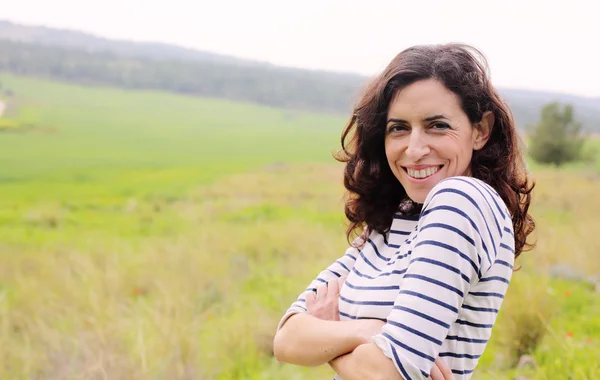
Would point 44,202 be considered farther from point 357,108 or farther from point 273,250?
point 357,108

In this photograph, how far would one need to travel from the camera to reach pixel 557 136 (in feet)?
78.0

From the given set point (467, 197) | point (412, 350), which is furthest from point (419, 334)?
point (467, 197)

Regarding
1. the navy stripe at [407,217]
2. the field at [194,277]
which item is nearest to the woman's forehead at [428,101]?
the navy stripe at [407,217]

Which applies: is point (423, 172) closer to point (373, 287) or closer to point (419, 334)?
point (373, 287)

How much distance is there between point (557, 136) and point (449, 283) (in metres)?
25.1

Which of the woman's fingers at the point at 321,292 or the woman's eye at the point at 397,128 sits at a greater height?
the woman's eye at the point at 397,128

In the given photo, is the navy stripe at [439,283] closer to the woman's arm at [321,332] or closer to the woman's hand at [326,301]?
the woman's arm at [321,332]

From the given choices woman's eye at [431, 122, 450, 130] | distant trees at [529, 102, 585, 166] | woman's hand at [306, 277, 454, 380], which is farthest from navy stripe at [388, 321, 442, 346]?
distant trees at [529, 102, 585, 166]

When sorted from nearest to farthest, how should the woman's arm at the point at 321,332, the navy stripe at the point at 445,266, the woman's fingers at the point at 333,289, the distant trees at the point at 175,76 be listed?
the navy stripe at the point at 445,266 → the woman's arm at the point at 321,332 → the woman's fingers at the point at 333,289 → the distant trees at the point at 175,76

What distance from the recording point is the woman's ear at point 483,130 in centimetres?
141

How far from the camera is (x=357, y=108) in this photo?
5.12ft

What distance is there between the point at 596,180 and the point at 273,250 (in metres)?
12.4

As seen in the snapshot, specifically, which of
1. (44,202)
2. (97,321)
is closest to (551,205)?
(97,321)

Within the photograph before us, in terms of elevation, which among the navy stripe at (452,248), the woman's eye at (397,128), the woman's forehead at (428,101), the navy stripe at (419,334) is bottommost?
the navy stripe at (419,334)
